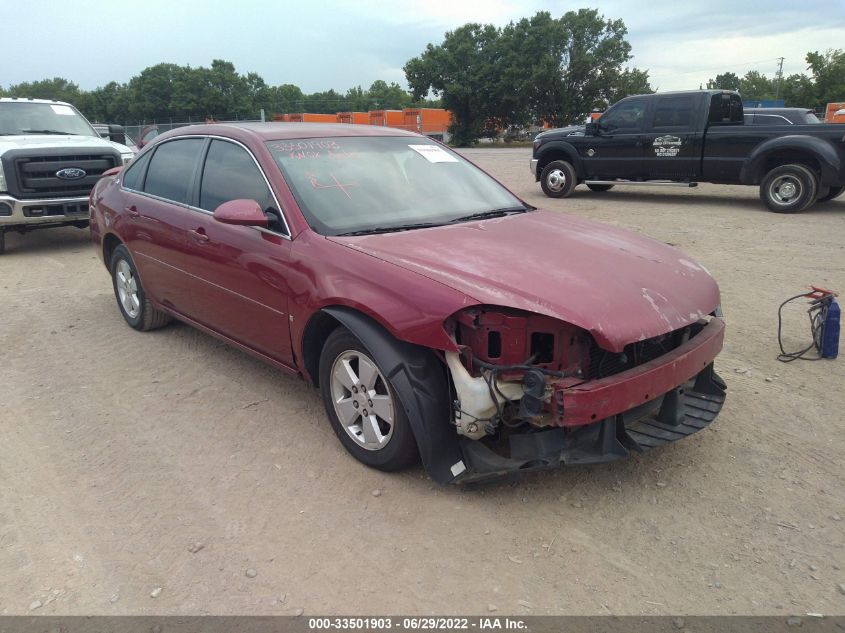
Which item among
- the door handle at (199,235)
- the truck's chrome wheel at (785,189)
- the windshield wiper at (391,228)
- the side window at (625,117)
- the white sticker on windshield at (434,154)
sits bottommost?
the truck's chrome wheel at (785,189)

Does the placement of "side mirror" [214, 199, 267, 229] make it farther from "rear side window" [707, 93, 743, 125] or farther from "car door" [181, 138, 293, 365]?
"rear side window" [707, 93, 743, 125]

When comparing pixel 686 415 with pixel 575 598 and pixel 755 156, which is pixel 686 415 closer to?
pixel 575 598

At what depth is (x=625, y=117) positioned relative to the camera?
1241cm

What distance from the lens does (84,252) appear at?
364 inches

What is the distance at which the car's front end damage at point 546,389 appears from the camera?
281cm

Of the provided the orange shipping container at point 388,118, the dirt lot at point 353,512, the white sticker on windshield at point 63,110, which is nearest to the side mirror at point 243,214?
the dirt lot at point 353,512

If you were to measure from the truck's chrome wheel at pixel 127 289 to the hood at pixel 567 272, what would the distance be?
2829 mm

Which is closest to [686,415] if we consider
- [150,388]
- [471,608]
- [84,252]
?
[471,608]

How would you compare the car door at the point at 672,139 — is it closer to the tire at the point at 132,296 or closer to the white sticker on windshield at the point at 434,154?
the white sticker on windshield at the point at 434,154

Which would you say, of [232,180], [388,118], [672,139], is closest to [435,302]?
[232,180]

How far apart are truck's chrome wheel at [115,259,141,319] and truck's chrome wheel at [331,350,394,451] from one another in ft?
9.38

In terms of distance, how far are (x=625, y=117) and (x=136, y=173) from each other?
9661 mm

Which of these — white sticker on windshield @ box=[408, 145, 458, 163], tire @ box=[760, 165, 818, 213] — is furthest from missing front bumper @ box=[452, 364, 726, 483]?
tire @ box=[760, 165, 818, 213]

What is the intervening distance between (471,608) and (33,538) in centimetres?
196
